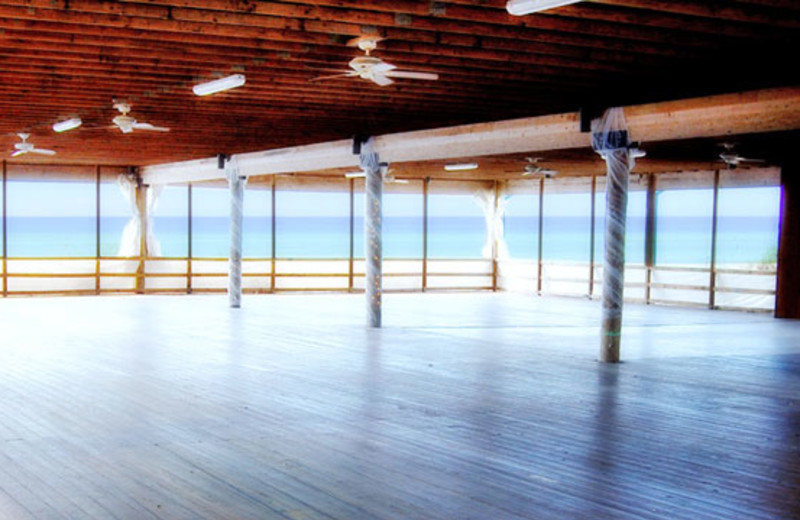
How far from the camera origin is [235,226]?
17.8 m

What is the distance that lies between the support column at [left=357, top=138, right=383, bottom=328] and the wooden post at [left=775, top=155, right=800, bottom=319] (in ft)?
26.2

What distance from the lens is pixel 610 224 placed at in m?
10.6

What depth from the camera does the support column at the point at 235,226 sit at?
17.7 meters

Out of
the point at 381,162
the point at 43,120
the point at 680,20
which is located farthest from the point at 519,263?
the point at 680,20

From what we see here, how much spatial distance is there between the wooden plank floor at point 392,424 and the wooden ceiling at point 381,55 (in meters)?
3.10

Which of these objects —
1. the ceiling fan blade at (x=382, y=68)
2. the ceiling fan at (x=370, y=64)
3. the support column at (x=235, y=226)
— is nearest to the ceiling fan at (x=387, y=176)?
the support column at (x=235, y=226)

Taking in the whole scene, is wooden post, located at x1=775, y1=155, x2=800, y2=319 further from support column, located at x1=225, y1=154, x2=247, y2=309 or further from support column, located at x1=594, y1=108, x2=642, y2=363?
support column, located at x1=225, y1=154, x2=247, y2=309

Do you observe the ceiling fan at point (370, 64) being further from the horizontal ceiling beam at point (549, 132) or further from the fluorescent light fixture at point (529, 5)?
the horizontal ceiling beam at point (549, 132)

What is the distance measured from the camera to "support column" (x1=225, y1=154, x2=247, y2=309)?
698 inches

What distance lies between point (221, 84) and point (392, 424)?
12.7ft

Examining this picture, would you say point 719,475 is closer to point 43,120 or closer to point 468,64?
point 468,64

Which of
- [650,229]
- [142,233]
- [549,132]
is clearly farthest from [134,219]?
[549,132]

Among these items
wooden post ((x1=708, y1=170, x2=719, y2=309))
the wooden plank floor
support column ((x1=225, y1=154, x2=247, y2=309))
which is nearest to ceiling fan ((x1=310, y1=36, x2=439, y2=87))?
the wooden plank floor

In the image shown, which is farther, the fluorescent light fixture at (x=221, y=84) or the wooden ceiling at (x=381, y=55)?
the fluorescent light fixture at (x=221, y=84)
